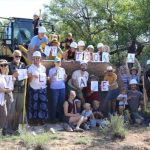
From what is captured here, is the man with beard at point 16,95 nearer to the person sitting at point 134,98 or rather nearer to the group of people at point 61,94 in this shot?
the group of people at point 61,94

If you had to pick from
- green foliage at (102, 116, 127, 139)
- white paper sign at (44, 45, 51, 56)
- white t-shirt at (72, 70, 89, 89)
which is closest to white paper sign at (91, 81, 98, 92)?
white t-shirt at (72, 70, 89, 89)

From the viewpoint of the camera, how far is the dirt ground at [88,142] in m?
9.24

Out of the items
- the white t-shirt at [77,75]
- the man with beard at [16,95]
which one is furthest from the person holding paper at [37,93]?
the white t-shirt at [77,75]

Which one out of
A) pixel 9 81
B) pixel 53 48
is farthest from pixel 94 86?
pixel 9 81

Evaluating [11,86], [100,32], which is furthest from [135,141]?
[100,32]

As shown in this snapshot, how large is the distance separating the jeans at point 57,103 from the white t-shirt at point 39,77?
1.71 ft

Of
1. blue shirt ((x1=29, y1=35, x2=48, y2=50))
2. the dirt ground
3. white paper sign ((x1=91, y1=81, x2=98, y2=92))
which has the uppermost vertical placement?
blue shirt ((x1=29, y1=35, x2=48, y2=50))

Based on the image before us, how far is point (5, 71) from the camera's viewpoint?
10.0 meters

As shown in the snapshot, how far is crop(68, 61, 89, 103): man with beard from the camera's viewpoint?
474 inches

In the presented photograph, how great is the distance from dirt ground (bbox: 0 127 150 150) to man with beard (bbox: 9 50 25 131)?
1.00 metres

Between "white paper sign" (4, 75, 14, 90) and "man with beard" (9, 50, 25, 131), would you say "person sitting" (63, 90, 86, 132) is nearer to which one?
"man with beard" (9, 50, 25, 131)

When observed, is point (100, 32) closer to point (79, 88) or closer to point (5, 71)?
point (79, 88)

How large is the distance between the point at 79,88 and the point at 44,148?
363 centimetres

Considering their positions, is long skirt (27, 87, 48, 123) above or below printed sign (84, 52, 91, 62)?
below
